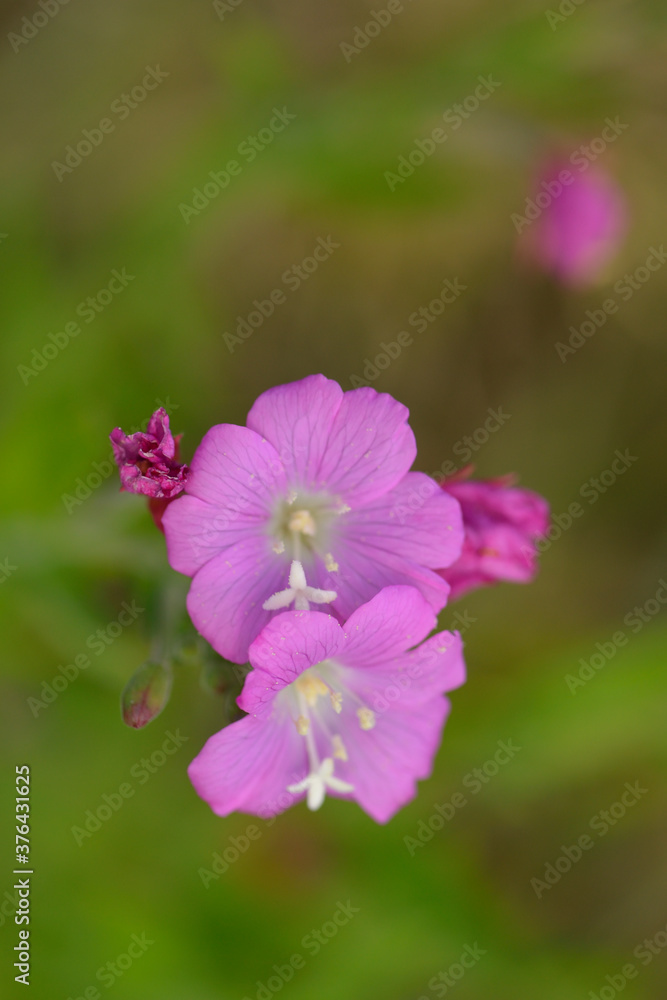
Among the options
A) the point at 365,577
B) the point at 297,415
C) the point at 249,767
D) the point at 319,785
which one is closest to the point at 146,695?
the point at 249,767

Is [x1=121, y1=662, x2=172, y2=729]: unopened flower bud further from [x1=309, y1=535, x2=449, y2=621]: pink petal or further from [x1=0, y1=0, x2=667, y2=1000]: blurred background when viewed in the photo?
[x1=0, y1=0, x2=667, y2=1000]: blurred background

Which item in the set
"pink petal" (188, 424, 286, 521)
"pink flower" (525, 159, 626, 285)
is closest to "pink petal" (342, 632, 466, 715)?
"pink petal" (188, 424, 286, 521)

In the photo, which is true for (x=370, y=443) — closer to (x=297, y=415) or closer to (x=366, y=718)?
(x=297, y=415)

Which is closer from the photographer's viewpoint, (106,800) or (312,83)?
(106,800)

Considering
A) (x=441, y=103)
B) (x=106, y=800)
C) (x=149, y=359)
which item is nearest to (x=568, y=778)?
(x=106, y=800)

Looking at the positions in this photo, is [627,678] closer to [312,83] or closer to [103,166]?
[312,83]

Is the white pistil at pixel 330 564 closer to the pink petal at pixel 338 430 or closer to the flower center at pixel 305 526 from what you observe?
the flower center at pixel 305 526

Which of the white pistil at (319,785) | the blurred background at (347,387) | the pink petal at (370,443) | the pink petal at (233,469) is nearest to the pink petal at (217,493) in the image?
the pink petal at (233,469)
